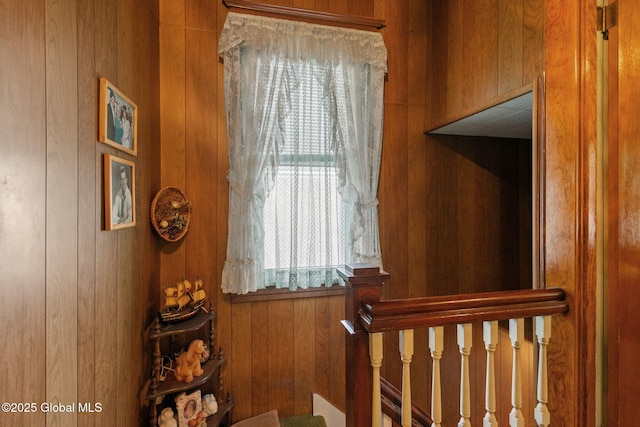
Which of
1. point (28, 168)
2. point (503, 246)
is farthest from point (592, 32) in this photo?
point (28, 168)

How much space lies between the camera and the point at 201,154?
1963mm

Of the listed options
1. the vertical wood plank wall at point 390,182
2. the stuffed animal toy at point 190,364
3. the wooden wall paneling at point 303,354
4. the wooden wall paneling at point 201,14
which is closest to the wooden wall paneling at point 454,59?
the vertical wood plank wall at point 390,182

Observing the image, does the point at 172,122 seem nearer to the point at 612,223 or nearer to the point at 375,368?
the point at 375,368

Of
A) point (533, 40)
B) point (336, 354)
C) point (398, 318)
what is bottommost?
point (336, 354)

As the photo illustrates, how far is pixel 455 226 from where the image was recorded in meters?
2.35

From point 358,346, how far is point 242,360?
4.43 feet

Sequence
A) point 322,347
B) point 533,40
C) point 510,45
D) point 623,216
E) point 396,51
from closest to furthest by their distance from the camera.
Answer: point 623,216, point 533,40, point 510,45, point 322,347, point 396,51

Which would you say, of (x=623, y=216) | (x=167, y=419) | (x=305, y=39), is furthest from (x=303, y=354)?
(x=305, y=39)

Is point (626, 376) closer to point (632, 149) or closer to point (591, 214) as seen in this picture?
point (591, 214)

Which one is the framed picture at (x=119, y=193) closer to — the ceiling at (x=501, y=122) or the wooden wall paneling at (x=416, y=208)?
the wooden wall paneling at (x=416, y=208)

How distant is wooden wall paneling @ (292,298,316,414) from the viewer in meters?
2.07

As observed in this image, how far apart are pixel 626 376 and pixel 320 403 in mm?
1679

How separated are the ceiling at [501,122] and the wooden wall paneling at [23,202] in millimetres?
1902

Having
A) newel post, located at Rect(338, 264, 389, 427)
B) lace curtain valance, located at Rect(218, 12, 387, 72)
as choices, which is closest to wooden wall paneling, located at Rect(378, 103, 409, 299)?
lace curtain valance, located at Rect(218, 12, 387, 72)
